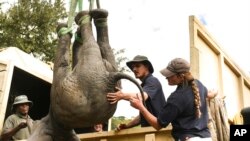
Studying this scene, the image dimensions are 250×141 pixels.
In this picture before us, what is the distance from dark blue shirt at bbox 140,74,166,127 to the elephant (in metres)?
2.11

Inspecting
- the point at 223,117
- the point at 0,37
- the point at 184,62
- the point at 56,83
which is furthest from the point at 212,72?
the point at 0,37

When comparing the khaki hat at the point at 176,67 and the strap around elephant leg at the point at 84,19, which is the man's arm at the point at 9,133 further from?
the strap around elephant leg at the point at 84,19

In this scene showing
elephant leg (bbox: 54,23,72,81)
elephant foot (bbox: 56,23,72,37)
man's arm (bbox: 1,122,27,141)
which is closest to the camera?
elephant leg (bbox: 54,23,72,81)

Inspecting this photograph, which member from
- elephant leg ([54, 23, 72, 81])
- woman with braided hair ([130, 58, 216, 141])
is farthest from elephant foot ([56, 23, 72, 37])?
woman with braided hair ([130, 58, 216, 141])

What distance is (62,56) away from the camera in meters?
3.04

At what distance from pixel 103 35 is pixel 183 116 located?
159 cm

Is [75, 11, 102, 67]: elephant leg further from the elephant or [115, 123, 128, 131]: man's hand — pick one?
[115, 123, 128, 131]: man's hand

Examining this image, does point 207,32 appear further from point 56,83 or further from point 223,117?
point 56,83

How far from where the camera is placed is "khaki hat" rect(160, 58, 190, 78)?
4355 mm

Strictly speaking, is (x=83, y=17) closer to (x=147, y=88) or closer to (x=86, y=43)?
(x=86, y=43)

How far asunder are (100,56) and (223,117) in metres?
2.62

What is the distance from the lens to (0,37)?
21297 millimetres

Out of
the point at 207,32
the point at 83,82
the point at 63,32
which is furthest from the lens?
the point at 207,32

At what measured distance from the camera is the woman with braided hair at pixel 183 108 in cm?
430
